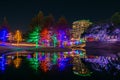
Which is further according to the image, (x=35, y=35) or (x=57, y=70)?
(x=35, y=35)

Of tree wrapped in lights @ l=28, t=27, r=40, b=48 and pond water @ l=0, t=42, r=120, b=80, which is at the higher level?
tree wrapped in lights @ l=28, t=27, r=40, b=48

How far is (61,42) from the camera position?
157m

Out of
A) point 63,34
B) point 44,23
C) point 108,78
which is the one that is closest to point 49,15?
point 44,23

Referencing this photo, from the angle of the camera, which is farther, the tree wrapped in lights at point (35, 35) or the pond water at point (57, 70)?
the tree wrapped in lights at point (35, 35)

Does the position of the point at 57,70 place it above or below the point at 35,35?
below

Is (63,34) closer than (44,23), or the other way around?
(44,23)

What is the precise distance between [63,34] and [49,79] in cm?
11157

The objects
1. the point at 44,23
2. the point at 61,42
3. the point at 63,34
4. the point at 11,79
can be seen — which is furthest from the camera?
the point at 61,42

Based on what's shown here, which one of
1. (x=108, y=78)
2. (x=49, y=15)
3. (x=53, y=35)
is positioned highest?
(x=49, y=15)

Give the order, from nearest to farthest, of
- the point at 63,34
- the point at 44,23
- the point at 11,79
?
the point at 11,79, the point at 44,23, the point at 63,34

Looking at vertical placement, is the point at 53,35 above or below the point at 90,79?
above

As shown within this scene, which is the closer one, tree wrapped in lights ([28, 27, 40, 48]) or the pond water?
the pond water

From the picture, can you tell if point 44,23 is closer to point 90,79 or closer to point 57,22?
point 57,22

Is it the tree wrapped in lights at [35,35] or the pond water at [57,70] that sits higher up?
the tree wrapped in lights at [35,35]
